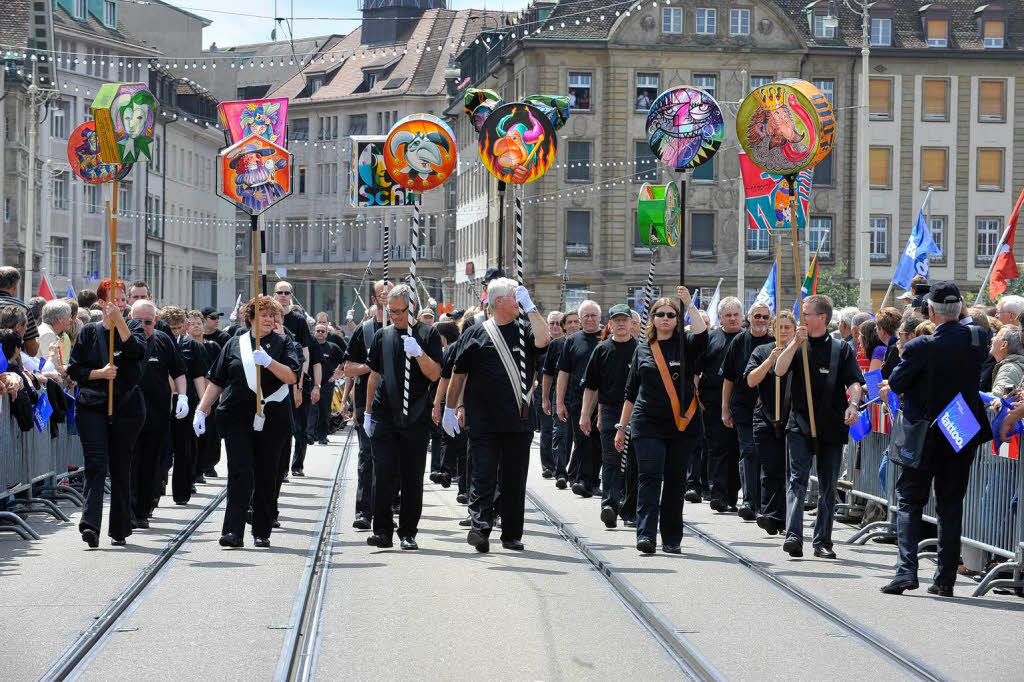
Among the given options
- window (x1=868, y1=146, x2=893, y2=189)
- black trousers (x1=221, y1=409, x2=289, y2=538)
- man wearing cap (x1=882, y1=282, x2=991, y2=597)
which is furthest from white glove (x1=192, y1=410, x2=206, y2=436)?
window (x1=868, y1=146, x2=893, y2=189)

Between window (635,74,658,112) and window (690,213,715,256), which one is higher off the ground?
window (635,74,658,112)

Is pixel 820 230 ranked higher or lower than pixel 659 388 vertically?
higher

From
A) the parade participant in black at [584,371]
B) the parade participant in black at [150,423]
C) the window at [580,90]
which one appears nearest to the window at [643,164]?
the window at [580,90]

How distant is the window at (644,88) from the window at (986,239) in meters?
13.3

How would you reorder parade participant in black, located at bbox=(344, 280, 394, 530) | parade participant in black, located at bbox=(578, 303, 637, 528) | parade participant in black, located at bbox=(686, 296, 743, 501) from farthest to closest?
parade participant in black, located at bbox=(686, 296, 743, 501) < parade participant in black, located at bbox=(578, 303, 637, 528) < parade participant in black, located at bbox=(344, 280, 394, 530)

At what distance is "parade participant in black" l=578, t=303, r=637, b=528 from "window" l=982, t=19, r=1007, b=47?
55.4 meters

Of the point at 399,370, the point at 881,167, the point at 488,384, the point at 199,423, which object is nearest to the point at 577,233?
the point at 881,167

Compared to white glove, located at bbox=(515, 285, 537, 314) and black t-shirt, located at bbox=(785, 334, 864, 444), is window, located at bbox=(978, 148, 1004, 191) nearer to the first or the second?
black t-shirt, located at bbox=(785, 334, 864, 444)

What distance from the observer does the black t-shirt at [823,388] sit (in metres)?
13.2

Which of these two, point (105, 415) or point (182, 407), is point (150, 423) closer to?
point (182, 407)

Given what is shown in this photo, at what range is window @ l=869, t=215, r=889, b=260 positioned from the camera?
68.8 meters

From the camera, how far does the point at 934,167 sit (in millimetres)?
68938

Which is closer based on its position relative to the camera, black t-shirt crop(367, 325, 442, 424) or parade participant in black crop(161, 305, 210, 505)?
black t-shirt crop(367, 325, 442, 424)

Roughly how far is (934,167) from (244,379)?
58.6 meters
